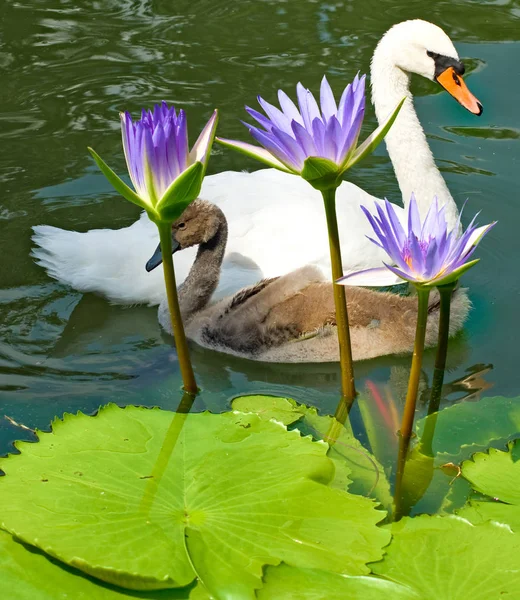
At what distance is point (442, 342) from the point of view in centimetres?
296

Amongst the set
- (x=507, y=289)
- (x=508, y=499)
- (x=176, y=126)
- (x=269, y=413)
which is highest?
(x=176, y=126)

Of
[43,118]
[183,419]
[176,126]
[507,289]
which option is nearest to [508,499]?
[183,419]

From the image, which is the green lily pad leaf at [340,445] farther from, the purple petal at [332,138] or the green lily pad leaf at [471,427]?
the purple petal at [332,138]

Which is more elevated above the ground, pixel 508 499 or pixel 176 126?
pixel 176 126

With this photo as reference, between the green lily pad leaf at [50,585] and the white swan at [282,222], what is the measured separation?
2143 mm

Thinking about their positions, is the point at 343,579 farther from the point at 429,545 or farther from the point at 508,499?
the point at 508,499

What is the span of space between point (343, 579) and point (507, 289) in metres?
2.64

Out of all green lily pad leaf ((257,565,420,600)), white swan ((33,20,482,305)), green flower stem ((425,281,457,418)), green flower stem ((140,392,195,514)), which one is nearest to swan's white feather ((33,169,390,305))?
white swan ((33,20,482,305))

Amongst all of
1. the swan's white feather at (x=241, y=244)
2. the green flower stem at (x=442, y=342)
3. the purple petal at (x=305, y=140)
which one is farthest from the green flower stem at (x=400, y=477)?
the swan's white feather at (x=241, y=244)

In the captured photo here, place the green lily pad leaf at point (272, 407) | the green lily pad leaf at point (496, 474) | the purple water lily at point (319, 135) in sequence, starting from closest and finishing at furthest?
the purple water lily at point (319, 135) → the green lily pad leaf at point (496, 474) → the green lily pad leaf at point (272, 407)

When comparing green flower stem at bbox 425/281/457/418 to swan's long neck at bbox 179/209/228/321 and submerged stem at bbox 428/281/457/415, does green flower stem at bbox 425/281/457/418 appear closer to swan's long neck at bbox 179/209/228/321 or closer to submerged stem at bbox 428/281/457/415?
submerged stem at bbox 428/281/457/415

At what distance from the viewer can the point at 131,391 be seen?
372cm

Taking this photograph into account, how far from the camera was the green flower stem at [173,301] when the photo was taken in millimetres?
2566

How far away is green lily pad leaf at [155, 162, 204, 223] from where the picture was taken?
2.34 metres
